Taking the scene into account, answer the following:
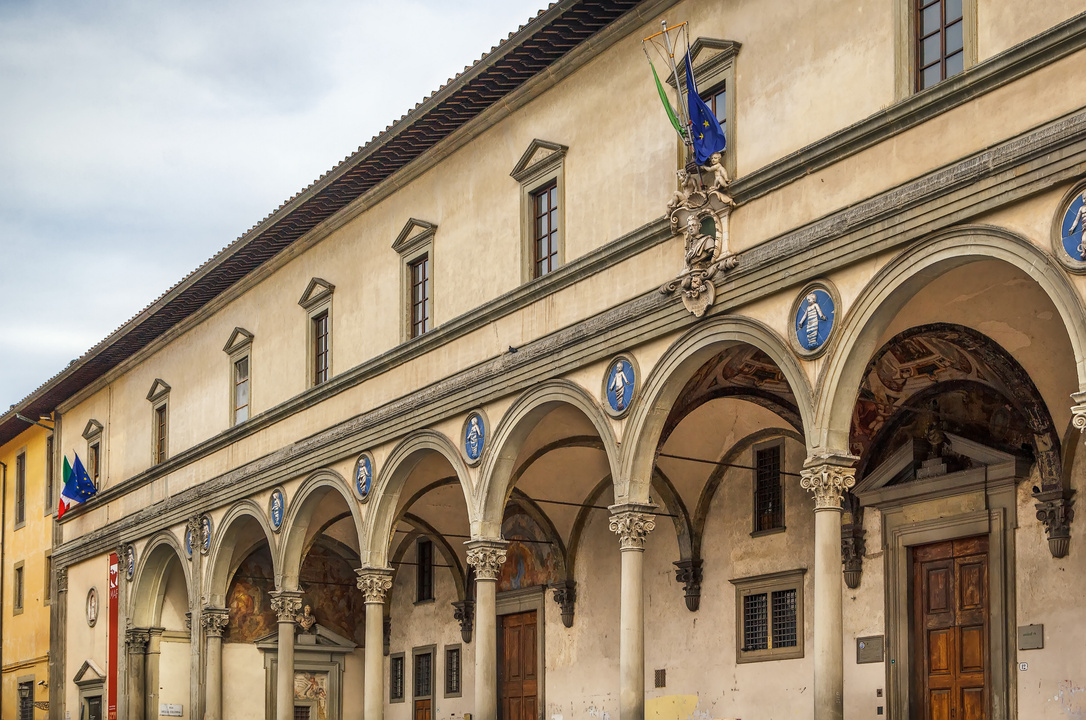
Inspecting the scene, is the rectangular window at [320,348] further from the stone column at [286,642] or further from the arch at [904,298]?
the arch at [904,298]

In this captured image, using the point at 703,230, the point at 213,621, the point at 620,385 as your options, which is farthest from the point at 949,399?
the point at 213,621

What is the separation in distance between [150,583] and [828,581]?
64.9 ft

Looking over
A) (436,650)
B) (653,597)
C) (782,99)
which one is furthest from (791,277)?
(436,650)

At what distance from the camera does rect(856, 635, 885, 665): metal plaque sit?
53.8 feet

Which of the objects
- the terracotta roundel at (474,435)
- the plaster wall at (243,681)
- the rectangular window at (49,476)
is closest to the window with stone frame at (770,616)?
the terracotta roundel at (474,435)

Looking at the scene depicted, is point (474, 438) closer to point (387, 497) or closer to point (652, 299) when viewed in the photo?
point (387, 497)

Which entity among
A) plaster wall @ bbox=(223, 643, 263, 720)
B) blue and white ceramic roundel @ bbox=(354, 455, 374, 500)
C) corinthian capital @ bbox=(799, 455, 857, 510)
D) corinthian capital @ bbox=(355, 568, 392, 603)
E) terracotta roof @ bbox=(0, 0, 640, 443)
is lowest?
plaster wall @ bbox=(223, 643, 263, 720)

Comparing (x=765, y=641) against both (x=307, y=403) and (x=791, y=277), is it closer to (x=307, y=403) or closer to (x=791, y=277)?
(x=791, y=277)

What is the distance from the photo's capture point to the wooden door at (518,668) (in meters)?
23.1

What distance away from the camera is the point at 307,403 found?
939 inches

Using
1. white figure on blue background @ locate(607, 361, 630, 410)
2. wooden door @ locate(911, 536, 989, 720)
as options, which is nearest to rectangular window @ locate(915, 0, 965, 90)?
white figure on blue background @ locate(607, 361, 630, 410)

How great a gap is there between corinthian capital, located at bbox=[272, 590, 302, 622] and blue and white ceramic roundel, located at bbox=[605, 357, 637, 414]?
9161 mm

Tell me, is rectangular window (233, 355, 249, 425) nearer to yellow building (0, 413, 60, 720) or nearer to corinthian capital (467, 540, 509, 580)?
corinthian capital (467, 540, 509, 580)

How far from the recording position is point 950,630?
15.7m
